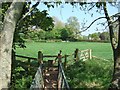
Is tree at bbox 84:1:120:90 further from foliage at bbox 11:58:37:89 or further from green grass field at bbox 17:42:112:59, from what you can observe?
green grass field at bbox 17:42:112:59

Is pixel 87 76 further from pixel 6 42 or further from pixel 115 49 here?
pixel 6 42

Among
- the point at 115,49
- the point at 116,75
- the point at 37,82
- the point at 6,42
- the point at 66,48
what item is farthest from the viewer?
the point at 66,48

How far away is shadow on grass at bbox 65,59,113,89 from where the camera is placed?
40.4ft

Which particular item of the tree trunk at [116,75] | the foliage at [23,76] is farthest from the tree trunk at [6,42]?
the foliage at [23,76]

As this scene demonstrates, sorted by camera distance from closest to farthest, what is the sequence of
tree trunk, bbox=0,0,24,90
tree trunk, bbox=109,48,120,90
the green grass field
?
1. tree trunk, bbox=0,0,24,90
2. tree trunk, bbox=109,48,120,90
3. the green grass field

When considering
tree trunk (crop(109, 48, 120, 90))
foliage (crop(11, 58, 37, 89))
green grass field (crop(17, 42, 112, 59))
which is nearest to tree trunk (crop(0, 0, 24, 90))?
tree trunk (crop(109, 48, 120, 90))

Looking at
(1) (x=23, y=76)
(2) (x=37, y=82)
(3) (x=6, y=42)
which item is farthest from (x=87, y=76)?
(3) (x=6, y=42)

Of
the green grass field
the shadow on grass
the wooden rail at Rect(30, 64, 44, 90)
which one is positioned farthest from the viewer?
the green grass field

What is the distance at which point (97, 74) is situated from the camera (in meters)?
14.3

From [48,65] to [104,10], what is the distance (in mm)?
3377

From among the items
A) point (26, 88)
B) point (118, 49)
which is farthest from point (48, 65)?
point (118, 49)

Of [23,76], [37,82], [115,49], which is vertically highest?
[115,49]

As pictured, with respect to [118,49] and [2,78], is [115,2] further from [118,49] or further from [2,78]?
[2,78]

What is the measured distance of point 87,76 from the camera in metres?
13.7
